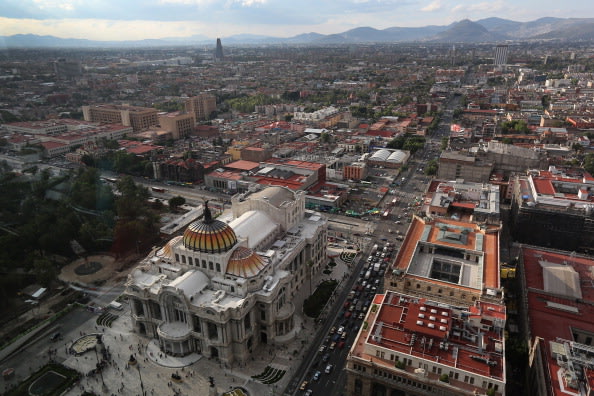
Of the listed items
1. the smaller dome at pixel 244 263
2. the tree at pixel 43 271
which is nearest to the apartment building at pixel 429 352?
the smaller dome at pixel 244 263

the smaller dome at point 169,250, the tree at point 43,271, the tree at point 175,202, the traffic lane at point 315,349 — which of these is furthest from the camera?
the tree at point 175,202

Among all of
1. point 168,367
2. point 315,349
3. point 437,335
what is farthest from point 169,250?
point 437,335

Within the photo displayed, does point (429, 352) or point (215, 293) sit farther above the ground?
point (429, 352)

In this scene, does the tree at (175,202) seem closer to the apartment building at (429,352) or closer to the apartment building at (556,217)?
the apartment building at (429,352)

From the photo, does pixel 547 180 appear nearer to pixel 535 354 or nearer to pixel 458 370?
pixel 535 354

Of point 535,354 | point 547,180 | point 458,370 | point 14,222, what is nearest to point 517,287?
point 535,354

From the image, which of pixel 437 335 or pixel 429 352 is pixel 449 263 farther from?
pixel 429 352
